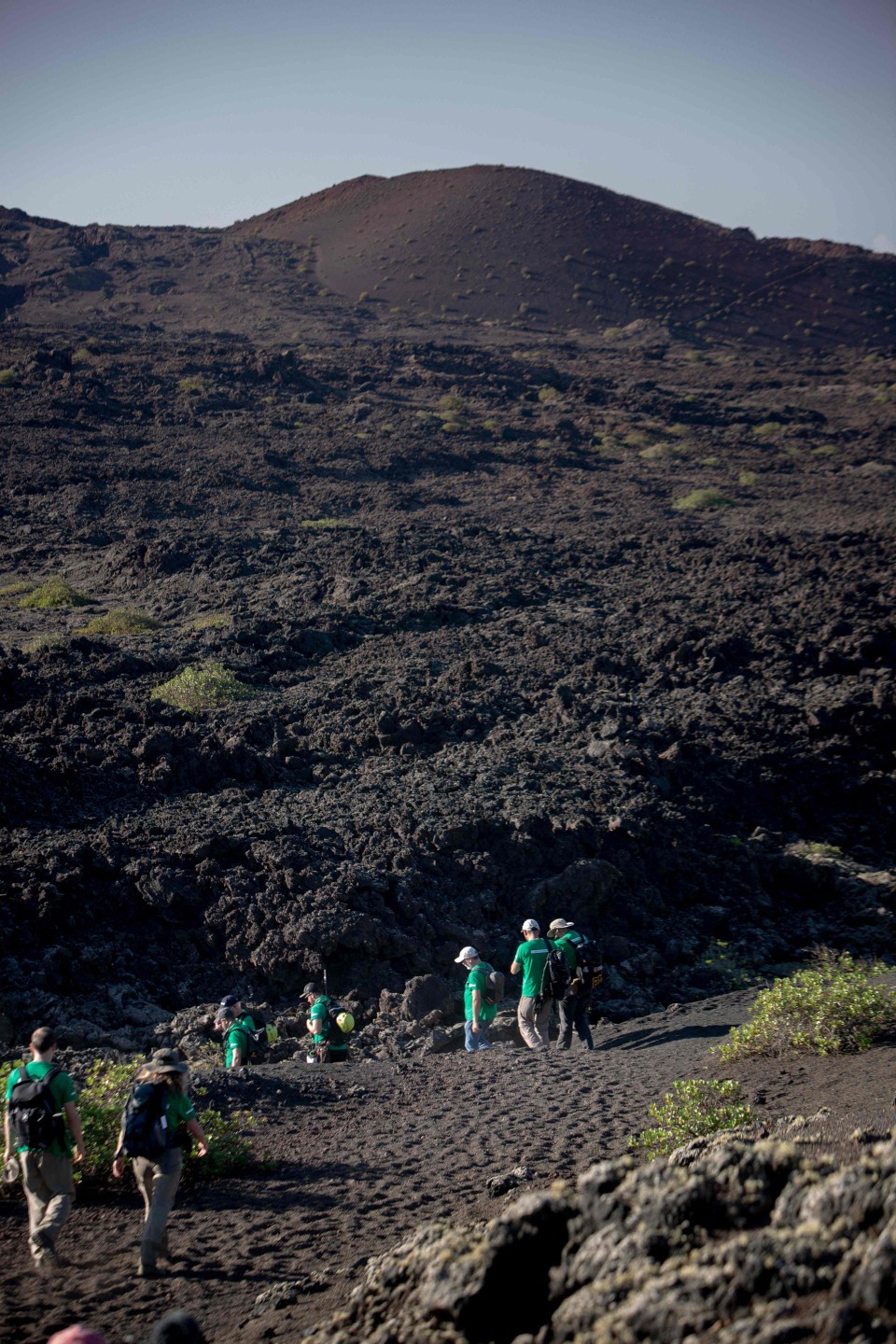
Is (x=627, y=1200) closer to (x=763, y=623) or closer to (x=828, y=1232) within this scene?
(x=828, y=1232)

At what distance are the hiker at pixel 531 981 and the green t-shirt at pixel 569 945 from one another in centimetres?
16

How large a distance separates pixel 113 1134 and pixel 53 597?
14.5 metres

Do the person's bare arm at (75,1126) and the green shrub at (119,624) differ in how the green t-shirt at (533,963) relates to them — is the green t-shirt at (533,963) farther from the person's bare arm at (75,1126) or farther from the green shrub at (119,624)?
the green shrub at (119,624)

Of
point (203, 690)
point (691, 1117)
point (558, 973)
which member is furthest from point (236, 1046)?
point (203, 690)

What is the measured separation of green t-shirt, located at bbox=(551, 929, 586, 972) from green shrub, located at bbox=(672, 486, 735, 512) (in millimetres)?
17740

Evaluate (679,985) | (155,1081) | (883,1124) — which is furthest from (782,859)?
(155,1081)

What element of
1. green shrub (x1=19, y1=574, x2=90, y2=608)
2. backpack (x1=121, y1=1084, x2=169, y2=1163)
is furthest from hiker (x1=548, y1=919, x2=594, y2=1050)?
green shrub (x1=19, y1=574, x2=90, y2=608)

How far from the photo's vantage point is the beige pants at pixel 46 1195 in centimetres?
438

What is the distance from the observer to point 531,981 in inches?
313

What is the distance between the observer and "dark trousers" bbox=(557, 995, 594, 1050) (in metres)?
7.72

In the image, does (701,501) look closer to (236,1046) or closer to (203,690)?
(203,690)

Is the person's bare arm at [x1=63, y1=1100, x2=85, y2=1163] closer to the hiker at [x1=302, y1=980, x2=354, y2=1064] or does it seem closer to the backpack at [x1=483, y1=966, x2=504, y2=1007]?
the hiker at [x1=302, y1=980, x2=354, y2=1064]

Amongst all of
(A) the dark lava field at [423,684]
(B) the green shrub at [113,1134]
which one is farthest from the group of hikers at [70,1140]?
(A) the dark lava field at [423,684]

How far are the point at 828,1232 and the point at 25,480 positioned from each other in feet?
84.0
